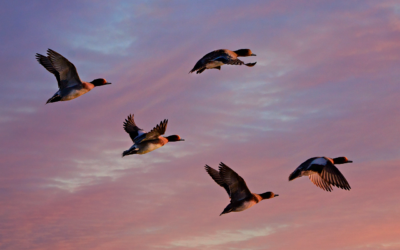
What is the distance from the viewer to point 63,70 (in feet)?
74.3

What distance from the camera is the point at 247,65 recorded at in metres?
21.5

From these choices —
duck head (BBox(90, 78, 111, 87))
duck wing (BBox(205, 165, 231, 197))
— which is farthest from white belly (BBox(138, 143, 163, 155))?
duck head (BBox(90, 78, 111, 87))

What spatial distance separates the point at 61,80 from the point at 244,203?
10.5 meters

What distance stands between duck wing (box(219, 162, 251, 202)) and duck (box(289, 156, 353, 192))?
6.49 ft

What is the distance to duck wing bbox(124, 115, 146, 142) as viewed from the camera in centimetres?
2483

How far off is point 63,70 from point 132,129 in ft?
15.9

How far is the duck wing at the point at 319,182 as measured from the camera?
19.7m

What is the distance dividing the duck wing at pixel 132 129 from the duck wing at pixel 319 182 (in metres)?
9.18

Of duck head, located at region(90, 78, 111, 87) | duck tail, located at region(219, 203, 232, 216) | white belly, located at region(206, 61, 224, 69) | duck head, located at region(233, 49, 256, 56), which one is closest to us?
duck tail, located at region(219, 203, 232, 216)

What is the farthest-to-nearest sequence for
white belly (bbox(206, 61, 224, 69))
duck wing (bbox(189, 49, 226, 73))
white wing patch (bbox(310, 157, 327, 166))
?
duck wing (bbox(189, 49, 226, 73)) < white belly (bbox(206, 61, 224, 69)) < white wing patch (bbox(310, 157, 327, 166))

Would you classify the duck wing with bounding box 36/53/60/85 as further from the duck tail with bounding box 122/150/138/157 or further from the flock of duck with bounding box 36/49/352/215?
the duck tail with bounding box 122/150/138/157

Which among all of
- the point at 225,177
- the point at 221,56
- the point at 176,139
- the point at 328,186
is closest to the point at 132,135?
the point at 176,139

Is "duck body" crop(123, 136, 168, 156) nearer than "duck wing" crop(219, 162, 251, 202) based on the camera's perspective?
No

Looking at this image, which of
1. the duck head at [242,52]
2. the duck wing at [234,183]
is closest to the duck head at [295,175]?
the duck wing at [234,183]
